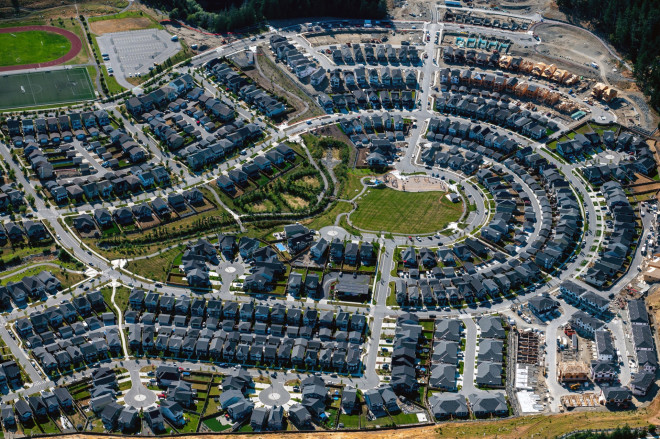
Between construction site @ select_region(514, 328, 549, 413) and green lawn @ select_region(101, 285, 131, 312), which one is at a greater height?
construction site @ select_region(514, 328, 549, 413)

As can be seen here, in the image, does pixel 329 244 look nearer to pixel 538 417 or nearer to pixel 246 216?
pixel 246 216

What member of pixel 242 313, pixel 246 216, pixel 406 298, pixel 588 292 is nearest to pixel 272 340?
pixel 242 313

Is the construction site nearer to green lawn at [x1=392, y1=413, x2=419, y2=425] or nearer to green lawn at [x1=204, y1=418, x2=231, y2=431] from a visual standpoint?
green lawn at [x1=392, y1=413, x2=419, y2=425]

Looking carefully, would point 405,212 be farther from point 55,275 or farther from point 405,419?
point 55,275

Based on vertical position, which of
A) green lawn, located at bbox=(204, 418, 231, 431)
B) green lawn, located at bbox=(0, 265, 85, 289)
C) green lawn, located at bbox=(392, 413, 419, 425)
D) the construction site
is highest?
the construction site

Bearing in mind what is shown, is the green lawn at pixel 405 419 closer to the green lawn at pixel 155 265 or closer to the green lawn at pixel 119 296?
the green lawn at pixel 155 265

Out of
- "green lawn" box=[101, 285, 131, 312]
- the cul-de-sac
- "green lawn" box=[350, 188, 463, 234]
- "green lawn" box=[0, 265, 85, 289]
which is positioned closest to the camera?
the cul-de-sac

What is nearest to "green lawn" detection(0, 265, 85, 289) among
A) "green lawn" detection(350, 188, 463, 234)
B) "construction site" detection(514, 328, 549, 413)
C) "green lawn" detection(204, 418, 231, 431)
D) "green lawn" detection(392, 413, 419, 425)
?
"green lawn" detection(204, 418, 231, 431)

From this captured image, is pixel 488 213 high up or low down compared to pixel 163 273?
up
